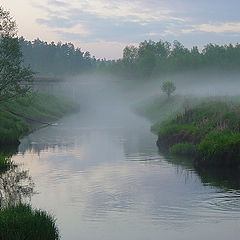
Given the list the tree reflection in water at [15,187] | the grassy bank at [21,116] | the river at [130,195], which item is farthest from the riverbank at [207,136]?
the grassy bank at [21,116]

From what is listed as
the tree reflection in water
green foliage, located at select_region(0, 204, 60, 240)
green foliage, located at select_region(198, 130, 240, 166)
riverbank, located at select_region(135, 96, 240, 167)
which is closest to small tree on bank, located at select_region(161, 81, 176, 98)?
riverbank, located at select_region(135, 96, 240, 167)

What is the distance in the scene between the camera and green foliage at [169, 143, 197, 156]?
1555 inches

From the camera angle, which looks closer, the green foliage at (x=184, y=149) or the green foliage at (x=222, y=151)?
the green foliage at (x=222, y=151)

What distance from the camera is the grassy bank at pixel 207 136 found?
108 ft

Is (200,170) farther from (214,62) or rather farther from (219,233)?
(214,62)

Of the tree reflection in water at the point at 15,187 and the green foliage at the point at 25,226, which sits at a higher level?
the green foliage at the point at 25,226

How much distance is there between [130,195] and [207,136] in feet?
38.0

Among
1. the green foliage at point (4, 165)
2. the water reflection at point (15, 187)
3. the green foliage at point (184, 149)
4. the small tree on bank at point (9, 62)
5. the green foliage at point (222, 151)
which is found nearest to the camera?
the water reflection at point (15, 187)

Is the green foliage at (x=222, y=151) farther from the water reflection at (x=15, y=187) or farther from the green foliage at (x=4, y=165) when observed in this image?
the green foliage at (x=4, y=165)

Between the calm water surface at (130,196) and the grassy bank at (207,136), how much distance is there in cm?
157

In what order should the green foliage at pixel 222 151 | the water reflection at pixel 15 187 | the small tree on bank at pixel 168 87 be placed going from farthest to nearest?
the small tree on bank at pixel 168 87
the green foliage at pixel 222 151
the water reflection at pixel 15 187

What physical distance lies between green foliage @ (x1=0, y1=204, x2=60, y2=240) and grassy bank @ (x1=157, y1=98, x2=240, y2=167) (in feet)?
60.0

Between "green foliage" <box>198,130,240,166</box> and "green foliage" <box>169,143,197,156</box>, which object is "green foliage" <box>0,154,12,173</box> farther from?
"green foliage" <box>169,143,197,156</box>

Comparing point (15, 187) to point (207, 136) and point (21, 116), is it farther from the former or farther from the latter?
point (21, 116)
